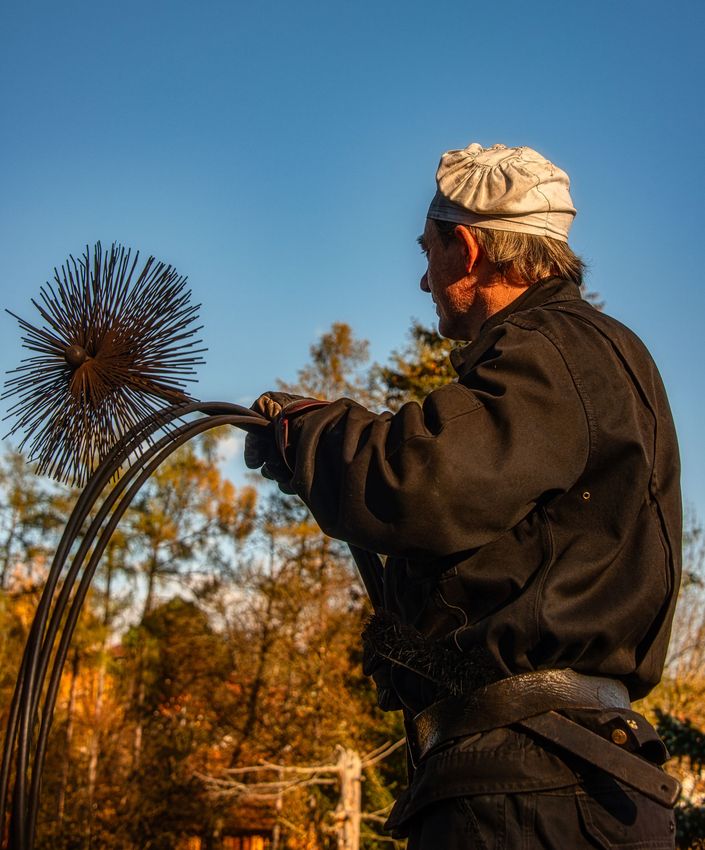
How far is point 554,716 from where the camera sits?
1624 mm

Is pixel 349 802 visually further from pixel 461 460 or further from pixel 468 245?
pixel 461 460

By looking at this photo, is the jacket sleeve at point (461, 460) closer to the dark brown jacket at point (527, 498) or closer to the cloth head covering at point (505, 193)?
the dark brown jacket at point (527, 498)

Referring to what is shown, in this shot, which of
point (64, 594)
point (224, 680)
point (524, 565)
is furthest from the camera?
point (224, 680)

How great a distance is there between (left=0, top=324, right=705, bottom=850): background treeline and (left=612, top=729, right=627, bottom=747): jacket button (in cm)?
1332

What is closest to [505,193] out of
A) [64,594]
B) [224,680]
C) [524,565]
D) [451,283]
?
[451,283]

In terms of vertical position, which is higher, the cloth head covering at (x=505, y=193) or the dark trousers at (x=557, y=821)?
the cloth head covering at (x=505, y=193)

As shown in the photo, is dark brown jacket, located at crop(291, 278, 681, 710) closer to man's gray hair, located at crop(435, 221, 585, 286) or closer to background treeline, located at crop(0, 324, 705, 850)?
man's gray hair, located at crop(435, 221, 585, 286)

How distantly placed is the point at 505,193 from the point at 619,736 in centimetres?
114

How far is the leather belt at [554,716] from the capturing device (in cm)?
157

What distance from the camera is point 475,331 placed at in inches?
83.8

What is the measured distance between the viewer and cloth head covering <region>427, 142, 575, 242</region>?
2000 mm

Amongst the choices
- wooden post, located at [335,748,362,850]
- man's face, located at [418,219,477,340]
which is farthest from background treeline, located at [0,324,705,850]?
man's face, located at [418,219,477,340]

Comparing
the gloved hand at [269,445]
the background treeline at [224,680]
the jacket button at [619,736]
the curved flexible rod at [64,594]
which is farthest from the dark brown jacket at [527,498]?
the background treeline at [224,680]

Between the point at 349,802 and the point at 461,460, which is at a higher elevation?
the point at 461,460
